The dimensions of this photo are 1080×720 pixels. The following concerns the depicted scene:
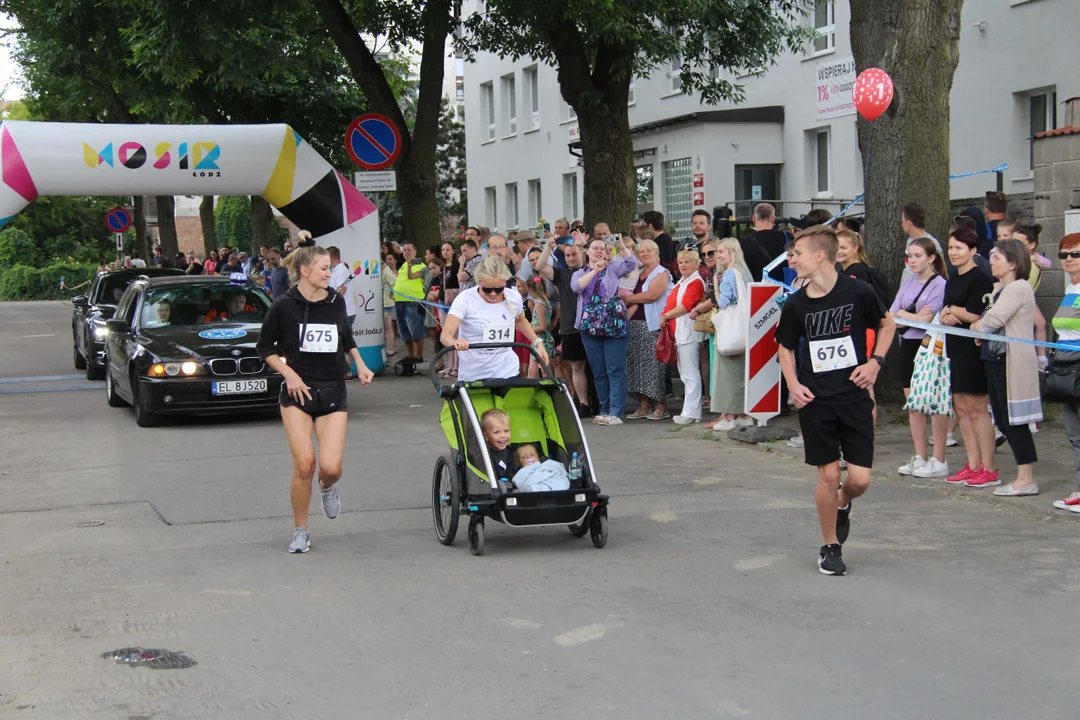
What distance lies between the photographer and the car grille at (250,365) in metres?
13.8

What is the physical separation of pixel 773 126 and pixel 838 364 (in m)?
26.7

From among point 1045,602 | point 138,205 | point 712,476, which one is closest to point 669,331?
point 712,476

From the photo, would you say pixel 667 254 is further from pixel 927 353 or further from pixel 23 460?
pixel 23 460

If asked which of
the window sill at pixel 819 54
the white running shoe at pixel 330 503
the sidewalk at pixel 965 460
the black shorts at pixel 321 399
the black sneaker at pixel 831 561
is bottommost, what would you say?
the sidewalk at pixel 965 460

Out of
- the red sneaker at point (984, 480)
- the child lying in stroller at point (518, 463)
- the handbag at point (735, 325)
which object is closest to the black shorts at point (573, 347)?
the handbag at point (735, 325)

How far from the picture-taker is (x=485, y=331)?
880 cm

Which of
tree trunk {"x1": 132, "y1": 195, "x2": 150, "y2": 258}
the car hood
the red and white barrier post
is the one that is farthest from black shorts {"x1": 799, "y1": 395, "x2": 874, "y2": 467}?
tree trunk {"x1": 132, "y1": 195, "x2": 150, "y2": 258}

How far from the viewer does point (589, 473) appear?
25.0 ft

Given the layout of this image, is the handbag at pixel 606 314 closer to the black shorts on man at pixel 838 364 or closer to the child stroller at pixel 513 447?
the child stroller at pixel 513 447

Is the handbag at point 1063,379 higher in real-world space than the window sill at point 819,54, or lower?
lower

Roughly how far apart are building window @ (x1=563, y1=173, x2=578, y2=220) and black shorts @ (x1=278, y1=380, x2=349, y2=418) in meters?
35.3

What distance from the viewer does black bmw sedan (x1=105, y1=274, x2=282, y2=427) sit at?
1364cm

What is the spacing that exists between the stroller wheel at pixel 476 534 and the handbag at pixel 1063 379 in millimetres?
3790

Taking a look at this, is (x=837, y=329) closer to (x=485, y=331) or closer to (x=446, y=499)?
(x=446, y=499)
